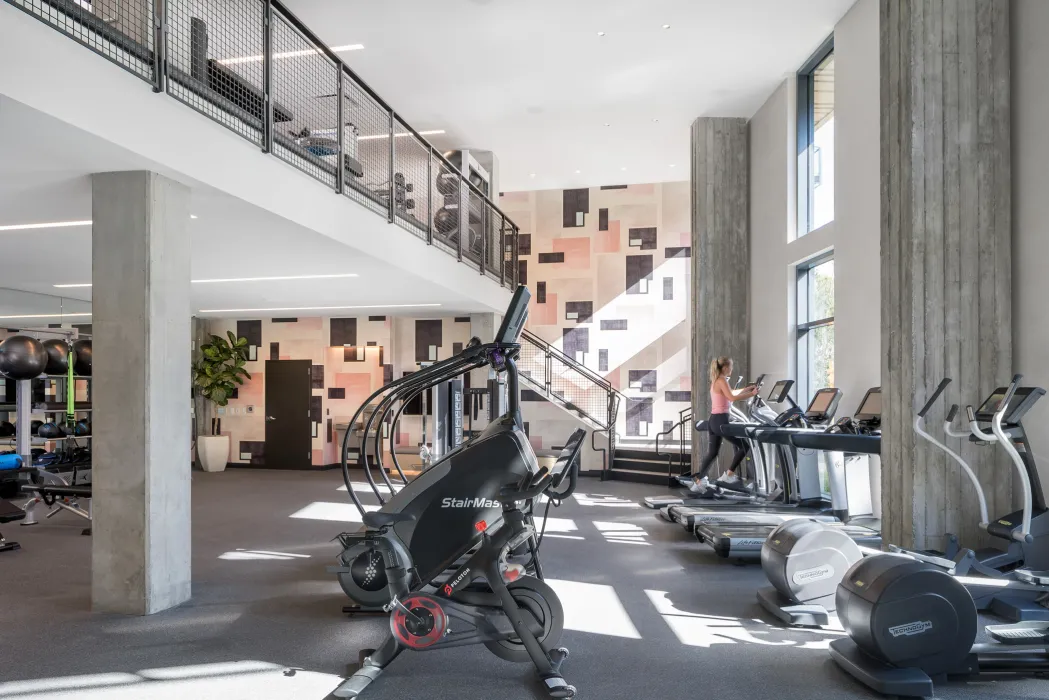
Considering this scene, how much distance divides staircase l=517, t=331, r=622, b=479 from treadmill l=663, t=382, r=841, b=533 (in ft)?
13.2

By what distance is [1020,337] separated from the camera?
475 centimetres

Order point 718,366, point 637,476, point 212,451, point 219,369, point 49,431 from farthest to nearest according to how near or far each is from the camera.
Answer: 1. point 219,369
2. point 212,451
3. point 637,476
4. point 49,431
5. point 718,366

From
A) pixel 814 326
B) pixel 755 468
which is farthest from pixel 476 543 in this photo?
pixel 814 326

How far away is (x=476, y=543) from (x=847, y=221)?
5.31 m

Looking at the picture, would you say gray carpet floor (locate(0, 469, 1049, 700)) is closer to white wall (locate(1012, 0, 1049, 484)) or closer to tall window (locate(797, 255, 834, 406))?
white wall (locate(1012, 0, 1049, 484))

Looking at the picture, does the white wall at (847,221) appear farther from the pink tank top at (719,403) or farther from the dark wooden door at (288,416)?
the dark wooden door at (288,416)

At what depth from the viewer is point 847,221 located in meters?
6.96

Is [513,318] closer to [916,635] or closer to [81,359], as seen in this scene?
[916,635]

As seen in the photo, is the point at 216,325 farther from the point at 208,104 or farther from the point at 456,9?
the point at 208,104

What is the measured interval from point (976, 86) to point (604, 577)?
4.17 meters

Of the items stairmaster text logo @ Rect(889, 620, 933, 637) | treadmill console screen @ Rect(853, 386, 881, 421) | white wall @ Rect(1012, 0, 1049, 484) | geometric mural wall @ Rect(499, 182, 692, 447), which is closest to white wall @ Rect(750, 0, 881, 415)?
treadmill console screen @ Rect(853, 386, 881, 421)

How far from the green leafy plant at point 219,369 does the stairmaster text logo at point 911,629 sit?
1111 cm

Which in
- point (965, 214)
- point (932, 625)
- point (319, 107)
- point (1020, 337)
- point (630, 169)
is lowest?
point (932, 625)

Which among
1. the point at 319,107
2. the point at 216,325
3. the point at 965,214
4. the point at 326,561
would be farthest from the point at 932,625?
the point at 216,325
